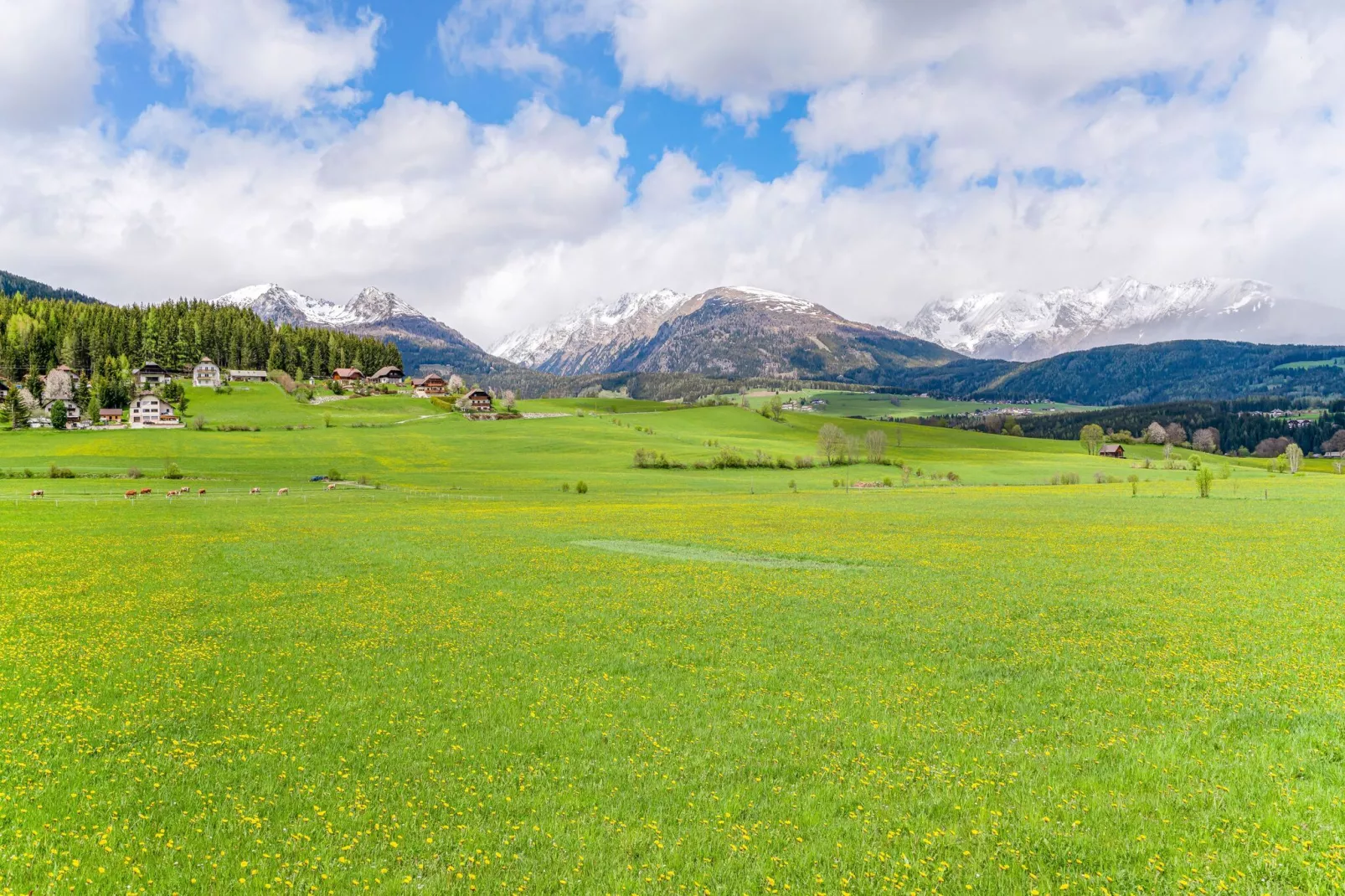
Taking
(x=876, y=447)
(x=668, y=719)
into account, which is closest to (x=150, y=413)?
(x=876, y=447)

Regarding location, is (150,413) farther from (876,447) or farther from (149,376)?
(876,447)

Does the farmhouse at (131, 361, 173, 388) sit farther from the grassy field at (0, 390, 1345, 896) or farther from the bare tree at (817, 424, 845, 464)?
the grassy field at (0, 390, 1345, 896)

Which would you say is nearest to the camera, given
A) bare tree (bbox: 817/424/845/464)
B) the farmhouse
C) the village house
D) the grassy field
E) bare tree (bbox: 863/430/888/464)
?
the grassy field

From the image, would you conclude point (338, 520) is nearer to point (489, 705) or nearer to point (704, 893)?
point (489, 705)

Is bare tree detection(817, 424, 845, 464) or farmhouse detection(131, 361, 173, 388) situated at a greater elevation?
farmhouse detection(131, 361, 173, 388)

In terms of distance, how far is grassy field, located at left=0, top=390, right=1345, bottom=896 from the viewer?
11.0 m

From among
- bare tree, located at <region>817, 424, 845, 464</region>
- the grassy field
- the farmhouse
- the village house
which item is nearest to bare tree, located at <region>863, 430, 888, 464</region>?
bare tree, located at <region>817, 424, 845, 464</region>

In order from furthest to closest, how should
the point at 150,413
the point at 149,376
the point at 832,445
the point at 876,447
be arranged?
the point at 149,376, the point at 876,447, the point at 150,413, the point at 832,445

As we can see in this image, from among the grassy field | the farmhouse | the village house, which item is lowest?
the grassy field

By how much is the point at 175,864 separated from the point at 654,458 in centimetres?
12888

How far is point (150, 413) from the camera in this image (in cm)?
15975

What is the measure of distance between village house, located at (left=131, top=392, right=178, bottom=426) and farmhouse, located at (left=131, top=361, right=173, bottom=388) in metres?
35.8

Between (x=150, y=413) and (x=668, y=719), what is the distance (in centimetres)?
18530

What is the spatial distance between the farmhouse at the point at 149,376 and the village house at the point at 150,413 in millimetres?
35801
